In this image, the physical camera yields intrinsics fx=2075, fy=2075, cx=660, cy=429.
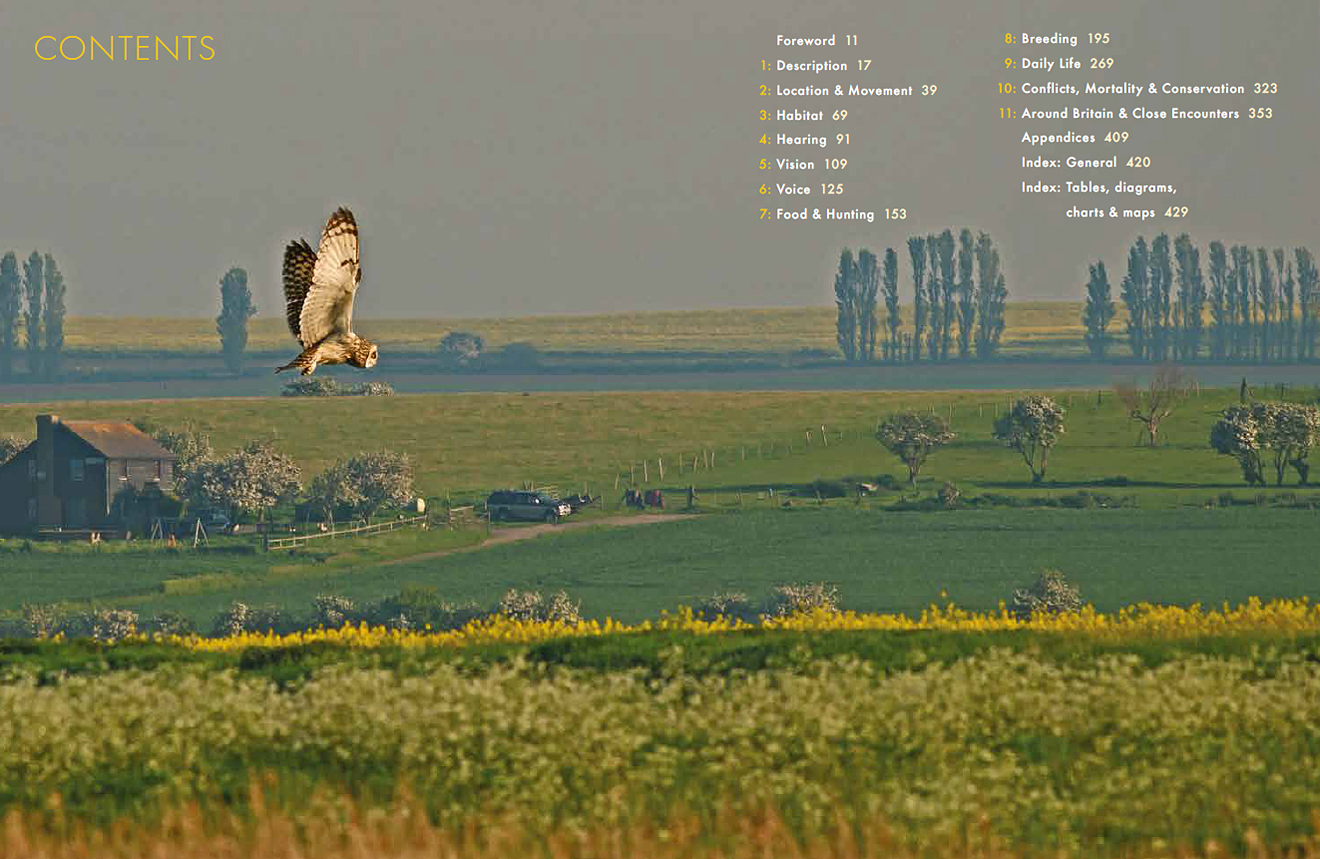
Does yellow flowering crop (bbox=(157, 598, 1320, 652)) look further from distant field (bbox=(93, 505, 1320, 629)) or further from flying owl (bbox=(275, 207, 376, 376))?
distant field (bbox=(93, 505, 1320, 629))

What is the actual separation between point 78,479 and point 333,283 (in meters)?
138

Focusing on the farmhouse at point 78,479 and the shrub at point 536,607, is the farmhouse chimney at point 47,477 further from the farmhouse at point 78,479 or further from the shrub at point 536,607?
the shrub at point 536,607

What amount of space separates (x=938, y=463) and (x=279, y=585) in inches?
2784

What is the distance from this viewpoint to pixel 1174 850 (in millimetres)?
20547

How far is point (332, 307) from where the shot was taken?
66.5ft

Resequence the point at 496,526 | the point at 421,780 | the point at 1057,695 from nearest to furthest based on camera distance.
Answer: the point at 421,780 < the point at 1057,695 < the point at 496,526

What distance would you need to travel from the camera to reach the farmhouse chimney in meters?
153

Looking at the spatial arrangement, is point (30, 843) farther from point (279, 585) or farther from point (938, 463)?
point (938, 463)

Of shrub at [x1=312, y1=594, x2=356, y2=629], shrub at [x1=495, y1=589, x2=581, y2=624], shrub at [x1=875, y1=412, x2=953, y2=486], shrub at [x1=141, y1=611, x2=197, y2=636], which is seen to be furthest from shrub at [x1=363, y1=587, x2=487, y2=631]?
shrub at [x1=875, y1=412, x2=953, y2=486]

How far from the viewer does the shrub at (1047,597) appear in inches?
4181

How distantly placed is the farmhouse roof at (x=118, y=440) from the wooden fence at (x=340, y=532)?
18.5 meters

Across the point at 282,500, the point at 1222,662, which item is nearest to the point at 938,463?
the point at 282,500

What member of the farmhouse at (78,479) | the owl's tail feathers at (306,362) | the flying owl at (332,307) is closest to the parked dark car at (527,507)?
the farmhouse at (78,479)

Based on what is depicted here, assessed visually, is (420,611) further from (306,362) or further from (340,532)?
(306,362)
